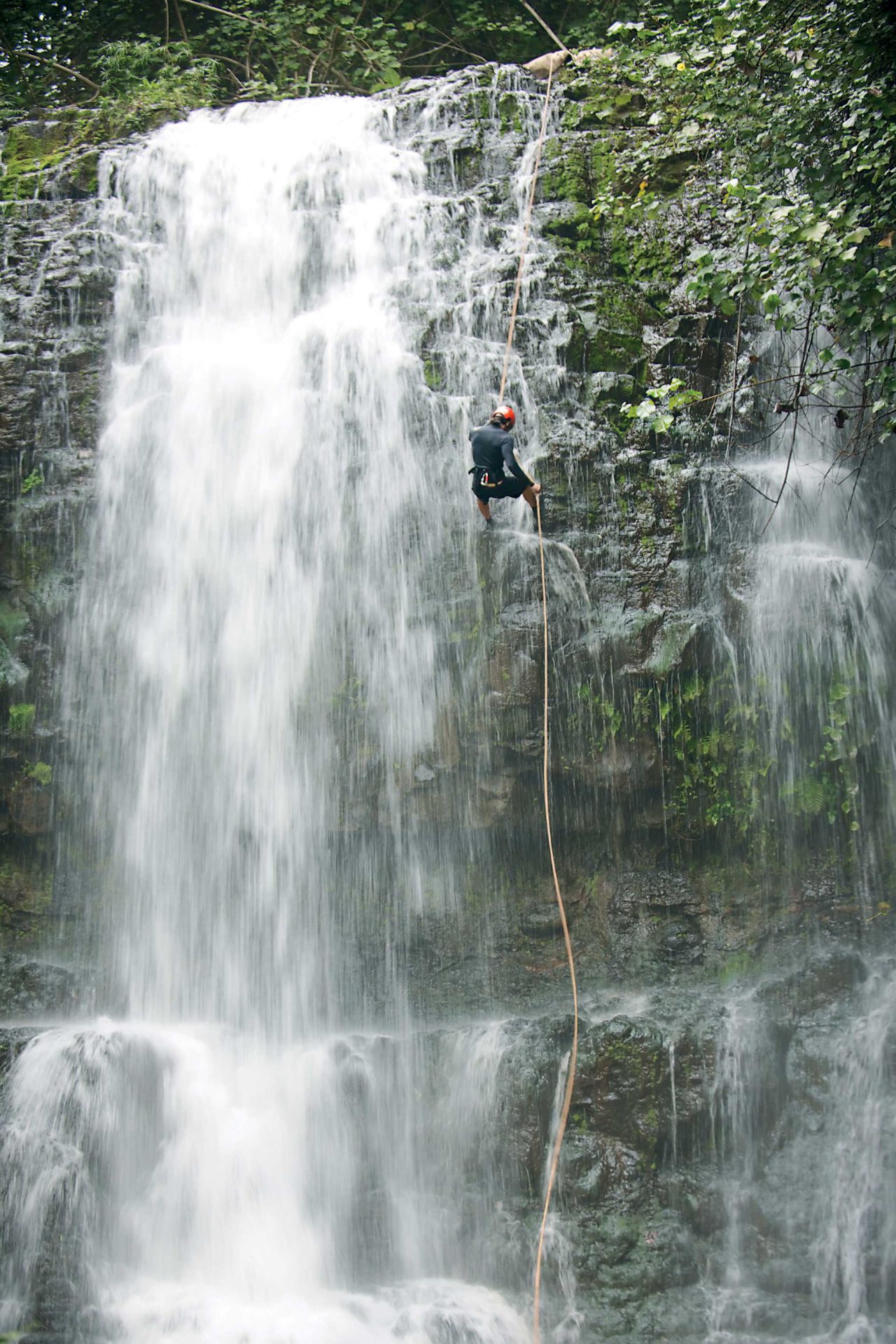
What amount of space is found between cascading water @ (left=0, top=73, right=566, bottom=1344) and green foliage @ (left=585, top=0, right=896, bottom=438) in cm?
221

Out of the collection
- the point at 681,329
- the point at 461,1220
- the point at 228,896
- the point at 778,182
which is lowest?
the point at 461,1220

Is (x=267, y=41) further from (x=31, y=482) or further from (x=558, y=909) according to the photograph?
(x=558, y=909)

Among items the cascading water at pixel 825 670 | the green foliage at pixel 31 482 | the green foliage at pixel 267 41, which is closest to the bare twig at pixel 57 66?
the green foliage at pixel 267 41

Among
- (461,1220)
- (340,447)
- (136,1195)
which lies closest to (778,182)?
(340,447)

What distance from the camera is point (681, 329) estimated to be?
8578mm

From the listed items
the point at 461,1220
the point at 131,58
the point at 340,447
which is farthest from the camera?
the point at 131,58

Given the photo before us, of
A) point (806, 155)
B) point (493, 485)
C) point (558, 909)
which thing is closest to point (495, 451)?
point (493, 485)

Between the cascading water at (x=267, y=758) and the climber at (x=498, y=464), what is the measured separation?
86cm

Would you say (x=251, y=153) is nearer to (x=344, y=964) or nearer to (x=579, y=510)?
(x=579, y=510)

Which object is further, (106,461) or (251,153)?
(251,153)

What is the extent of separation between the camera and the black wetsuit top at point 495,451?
7.05 metres

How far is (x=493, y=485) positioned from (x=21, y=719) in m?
4.20

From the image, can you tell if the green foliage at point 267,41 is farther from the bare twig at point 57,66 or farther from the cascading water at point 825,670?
the cascading water at point 825,670

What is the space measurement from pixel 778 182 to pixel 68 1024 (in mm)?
8342
